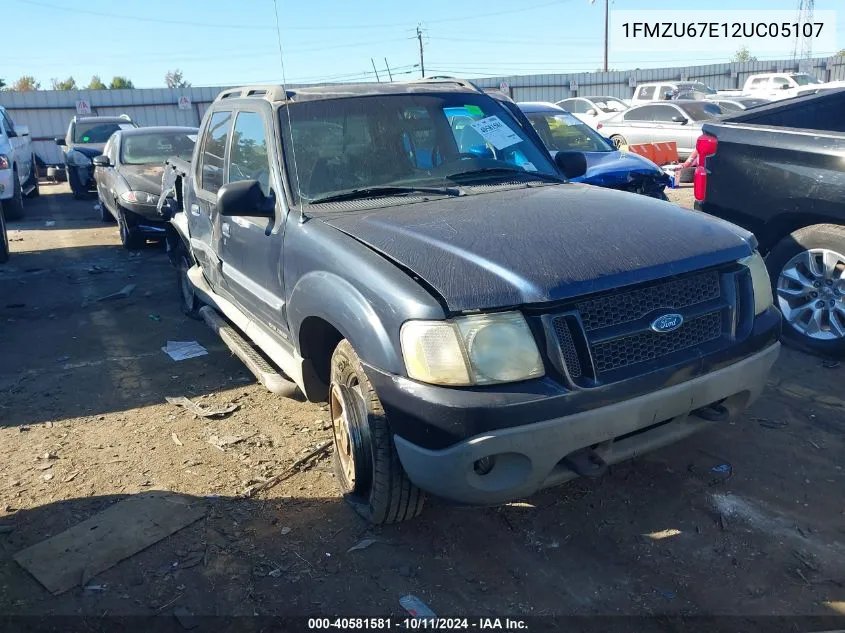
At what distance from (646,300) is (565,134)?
7.99m

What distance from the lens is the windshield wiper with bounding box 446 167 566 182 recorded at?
395 cm

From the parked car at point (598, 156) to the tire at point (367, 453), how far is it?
5.08 metres

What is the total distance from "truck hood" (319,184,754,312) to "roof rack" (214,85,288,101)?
960 millimetres

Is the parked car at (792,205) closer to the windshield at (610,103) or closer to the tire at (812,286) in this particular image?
the tire at (812,286)

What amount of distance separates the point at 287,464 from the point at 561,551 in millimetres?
1584

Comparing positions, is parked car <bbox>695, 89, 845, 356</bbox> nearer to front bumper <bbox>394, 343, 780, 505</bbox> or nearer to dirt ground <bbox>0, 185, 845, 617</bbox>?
dirt ground <bbox>0, 185, 845, 617</bbox>

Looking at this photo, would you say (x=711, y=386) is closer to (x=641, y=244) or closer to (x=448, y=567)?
(x=641, y=244)

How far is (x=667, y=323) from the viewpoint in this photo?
2824 mm

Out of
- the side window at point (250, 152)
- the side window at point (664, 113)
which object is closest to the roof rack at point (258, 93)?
the side window at point (250, 152)

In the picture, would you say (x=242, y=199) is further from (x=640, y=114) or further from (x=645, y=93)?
(x=645, y=93)

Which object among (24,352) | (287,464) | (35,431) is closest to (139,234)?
(24,352)

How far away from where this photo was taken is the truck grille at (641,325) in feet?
8.71

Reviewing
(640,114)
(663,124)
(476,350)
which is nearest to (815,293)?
(476,350)

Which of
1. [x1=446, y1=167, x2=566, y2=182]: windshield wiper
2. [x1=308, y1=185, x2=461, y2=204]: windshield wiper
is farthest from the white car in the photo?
[x1=308, y1=185, x2=461, y2=204]: windshield wiper
